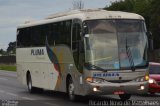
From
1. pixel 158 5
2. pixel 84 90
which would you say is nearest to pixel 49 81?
pixel 84 90

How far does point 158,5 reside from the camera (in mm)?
62312

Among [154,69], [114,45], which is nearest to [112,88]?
[114,45]

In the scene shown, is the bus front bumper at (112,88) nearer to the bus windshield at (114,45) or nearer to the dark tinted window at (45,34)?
the bus windshield at (114,45)

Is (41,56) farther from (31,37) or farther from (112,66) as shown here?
(112,66)

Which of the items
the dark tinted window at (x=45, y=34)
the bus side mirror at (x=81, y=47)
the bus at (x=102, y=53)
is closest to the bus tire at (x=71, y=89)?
the bus at (x=102, y=53)

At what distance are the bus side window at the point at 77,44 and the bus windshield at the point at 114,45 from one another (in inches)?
17.6

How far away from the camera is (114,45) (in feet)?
61.4

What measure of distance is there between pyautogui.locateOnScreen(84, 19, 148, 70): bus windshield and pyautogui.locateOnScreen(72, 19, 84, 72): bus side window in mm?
446

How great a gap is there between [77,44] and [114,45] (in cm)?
150

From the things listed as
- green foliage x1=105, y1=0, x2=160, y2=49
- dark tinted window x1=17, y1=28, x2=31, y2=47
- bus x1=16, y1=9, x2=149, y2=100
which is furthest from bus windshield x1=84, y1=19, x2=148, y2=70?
green foliage x1=105, y1=0, x2=160, y2=49

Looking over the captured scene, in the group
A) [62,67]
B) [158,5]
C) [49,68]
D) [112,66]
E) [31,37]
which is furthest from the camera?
[158,5]

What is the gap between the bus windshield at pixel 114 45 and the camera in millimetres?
18594

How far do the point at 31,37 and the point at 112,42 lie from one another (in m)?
7.49

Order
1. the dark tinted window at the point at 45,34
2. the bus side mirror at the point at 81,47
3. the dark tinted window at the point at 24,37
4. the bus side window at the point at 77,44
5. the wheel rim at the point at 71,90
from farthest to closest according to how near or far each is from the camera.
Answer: the dark tinted window at the point at 24,37
the dark tinted window at the point at 45,34
the wheel rim at the point at 71,90
the bus side window at the point at 77,44
the bus side mirror at the point at 81,47
